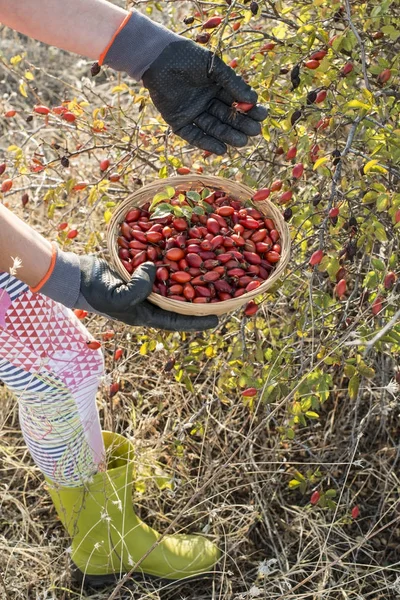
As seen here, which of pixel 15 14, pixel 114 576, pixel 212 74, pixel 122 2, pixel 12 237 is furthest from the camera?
pixel 122 2

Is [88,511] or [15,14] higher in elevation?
[15,14]

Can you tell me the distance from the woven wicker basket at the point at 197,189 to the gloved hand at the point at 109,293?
3 centimetres

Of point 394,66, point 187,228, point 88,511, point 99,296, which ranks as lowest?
point 88,511

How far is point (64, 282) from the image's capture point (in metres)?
1.69

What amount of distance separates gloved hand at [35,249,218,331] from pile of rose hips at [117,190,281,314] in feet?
0.24

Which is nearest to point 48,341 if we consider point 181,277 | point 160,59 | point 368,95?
point 181,277

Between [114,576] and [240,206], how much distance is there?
3.71 ft

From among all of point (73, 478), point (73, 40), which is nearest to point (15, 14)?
point (73, 40)

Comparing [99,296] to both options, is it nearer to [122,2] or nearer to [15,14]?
[15,14]

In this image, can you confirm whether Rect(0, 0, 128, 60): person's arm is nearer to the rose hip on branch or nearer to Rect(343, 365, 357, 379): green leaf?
the rose hip on branch

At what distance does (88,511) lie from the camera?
2.00 metres

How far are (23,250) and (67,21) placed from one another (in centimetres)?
62

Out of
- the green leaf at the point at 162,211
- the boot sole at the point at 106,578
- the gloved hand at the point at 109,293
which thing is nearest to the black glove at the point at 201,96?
the green leaf at the point at 162,211

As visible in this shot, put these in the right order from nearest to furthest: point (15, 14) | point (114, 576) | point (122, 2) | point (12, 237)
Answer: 1. point (12, 237)
2. point (15, 14)
3. point (114, 576)
4. point (122, 2)
